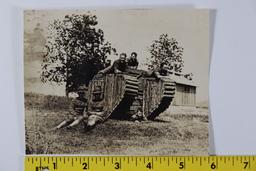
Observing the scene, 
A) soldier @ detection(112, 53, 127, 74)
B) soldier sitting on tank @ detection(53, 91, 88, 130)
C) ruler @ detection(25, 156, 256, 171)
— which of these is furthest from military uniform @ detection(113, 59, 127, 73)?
ruler @ detection(25, 156, 256, 171)

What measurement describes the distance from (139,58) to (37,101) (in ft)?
0.87

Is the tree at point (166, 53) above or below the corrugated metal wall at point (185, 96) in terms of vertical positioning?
above

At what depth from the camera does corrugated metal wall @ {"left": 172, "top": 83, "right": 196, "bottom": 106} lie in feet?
2.99

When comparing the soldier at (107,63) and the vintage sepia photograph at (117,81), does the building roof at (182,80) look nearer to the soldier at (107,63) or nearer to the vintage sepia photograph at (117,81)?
the vintage sepia photograph at (117,81)

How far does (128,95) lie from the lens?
0.92 metres

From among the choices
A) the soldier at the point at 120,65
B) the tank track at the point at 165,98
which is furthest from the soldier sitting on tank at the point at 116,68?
the tank track at the point at 165,98

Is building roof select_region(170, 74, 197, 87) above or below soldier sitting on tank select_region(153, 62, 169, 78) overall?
below

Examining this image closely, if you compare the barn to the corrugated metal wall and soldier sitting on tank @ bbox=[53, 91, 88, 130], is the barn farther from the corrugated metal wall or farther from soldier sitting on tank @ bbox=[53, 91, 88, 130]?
soldier sitting on tank @ bbox=[53, 91, 88, 130]

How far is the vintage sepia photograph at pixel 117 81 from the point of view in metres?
0.91

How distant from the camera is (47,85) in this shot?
0.91 meters

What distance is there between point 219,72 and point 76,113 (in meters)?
0.36

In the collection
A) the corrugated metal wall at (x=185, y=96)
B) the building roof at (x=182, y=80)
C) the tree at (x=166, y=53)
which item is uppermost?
the tree at (x=166, y=53)

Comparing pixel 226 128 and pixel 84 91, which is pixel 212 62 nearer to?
pixel 226 128
